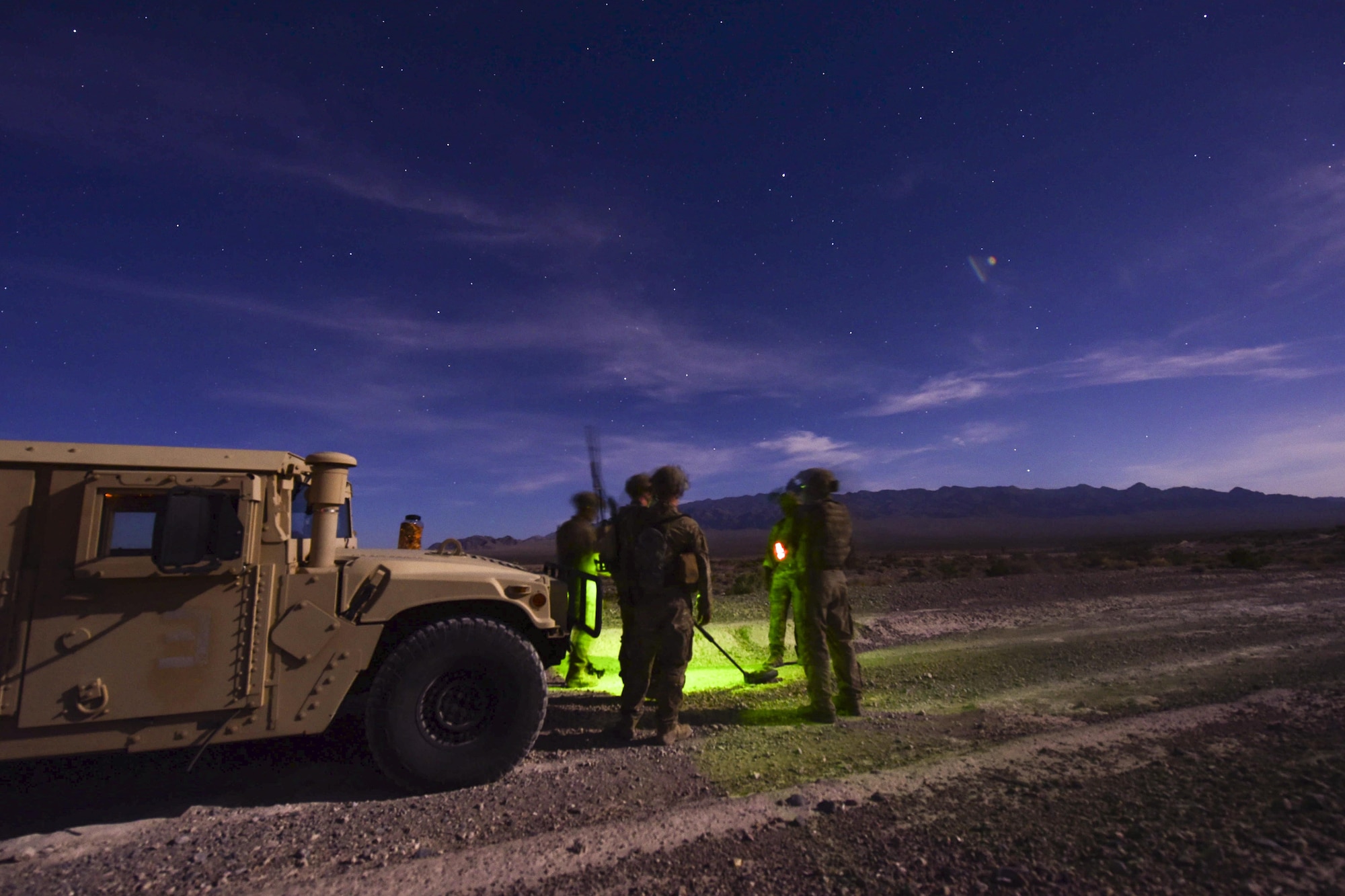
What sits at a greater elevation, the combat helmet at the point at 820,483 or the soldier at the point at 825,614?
the combat helmet at the point at 820,483

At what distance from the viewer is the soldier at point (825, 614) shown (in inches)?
234

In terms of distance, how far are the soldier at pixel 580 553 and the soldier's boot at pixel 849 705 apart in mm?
2715

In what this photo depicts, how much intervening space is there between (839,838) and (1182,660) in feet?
22.6

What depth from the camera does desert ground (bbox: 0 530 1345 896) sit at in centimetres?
309

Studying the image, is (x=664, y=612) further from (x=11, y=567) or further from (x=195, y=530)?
(x=11, y=567)

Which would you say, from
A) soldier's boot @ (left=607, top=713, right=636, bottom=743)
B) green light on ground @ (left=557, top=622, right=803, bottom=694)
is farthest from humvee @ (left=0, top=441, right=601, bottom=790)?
green light on ground @ (left=557, top=622, right=803, bottom=694)

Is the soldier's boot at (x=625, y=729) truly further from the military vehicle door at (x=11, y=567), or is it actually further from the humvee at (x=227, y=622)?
the military vehicle door at (x=11, y=567)

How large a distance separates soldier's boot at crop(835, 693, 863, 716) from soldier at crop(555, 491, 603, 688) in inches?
107

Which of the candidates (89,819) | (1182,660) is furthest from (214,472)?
(1182,660)

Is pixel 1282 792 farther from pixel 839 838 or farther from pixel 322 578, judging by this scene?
pixel 322 578

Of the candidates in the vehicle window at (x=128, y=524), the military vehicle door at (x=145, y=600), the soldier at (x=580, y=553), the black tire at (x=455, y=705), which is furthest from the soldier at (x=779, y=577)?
the vehicle window at (x=128, y=524)

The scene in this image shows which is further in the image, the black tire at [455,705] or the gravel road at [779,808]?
the black tire at [455,705]

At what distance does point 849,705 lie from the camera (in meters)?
5.99

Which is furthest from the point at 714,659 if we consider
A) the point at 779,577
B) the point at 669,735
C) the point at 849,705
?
the point at 669,735
